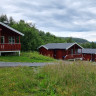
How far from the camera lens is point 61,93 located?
5.43 m

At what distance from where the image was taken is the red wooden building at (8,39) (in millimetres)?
21859

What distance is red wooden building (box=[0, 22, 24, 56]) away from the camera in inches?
861

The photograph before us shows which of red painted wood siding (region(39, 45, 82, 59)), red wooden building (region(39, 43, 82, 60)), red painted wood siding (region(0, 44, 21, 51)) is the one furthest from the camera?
red painted wood siding (region(39, 45, 82, 59))

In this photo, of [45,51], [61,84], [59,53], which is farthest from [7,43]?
[61,84]

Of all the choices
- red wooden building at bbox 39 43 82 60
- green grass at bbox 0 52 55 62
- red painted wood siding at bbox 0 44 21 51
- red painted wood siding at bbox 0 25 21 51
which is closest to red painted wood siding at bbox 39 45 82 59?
red wooden building at bbox 39 43 82 60

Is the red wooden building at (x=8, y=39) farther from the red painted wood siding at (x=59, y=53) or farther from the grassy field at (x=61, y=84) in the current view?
the grassy field at (x=61, y=84)

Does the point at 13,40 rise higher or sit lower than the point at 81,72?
higher

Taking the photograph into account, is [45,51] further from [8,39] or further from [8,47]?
[8,47]

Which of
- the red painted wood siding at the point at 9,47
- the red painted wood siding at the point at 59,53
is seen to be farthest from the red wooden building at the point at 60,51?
the red painted wood siding at the point at 9,47

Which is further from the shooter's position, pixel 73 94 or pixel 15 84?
pixel 15 84

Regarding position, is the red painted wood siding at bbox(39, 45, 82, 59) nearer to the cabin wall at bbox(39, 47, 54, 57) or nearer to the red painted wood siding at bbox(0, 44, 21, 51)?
the cabin wall at bbox(39, 47, 54, 57)

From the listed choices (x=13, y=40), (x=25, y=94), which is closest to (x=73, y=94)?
(x=25, y=94)

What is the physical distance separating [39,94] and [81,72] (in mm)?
2232

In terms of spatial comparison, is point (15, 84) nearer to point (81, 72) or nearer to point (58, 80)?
point (58, 80)
